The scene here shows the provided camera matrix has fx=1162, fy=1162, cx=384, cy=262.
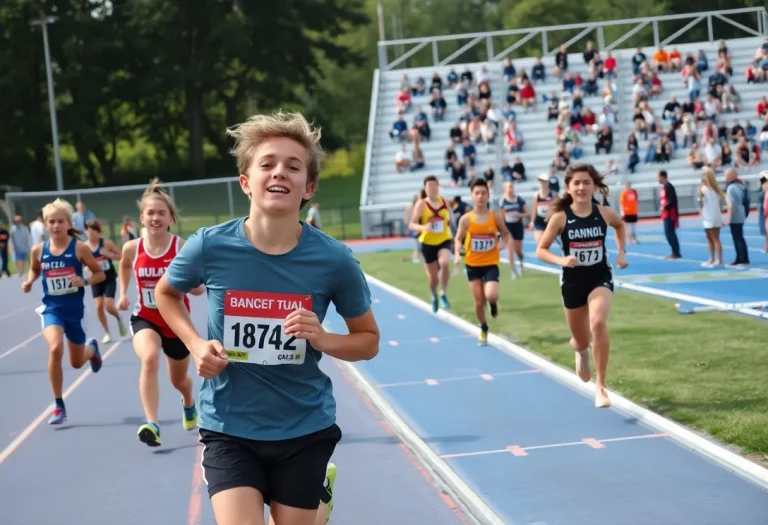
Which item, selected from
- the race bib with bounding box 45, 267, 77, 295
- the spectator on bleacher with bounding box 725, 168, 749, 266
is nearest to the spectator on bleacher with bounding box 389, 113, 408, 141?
the spectator on bleacher with bounding box 725, 168, 749, 266

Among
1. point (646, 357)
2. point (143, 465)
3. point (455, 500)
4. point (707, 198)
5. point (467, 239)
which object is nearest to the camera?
point (455, 500)

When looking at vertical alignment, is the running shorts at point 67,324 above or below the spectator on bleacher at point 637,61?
below

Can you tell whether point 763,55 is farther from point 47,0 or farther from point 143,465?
point 143,465

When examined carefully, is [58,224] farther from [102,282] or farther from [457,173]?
[457,173]

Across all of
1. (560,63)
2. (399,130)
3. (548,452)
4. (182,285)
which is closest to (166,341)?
(548,452)

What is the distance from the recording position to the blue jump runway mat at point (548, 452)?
6426 millimetres

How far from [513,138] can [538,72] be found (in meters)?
5.32

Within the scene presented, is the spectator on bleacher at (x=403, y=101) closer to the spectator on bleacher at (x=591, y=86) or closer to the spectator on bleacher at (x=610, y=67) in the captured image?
the spectator on bleacher at (x=591, y=86)

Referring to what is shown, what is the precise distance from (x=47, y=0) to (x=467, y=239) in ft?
177

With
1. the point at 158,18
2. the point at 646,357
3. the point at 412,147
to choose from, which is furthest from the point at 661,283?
the point at 158,18

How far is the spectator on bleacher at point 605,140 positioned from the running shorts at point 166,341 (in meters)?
34.4

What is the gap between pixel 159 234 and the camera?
866cm

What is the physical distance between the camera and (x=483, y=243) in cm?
1373

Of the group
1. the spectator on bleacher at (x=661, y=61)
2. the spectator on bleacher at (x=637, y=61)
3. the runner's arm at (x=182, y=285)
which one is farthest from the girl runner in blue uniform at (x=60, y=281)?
the spectator on bleacher at (x=661, y=61)
